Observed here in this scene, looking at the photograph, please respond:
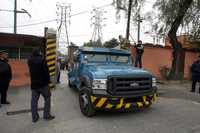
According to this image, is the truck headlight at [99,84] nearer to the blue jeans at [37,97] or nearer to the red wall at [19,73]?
the blue jeans at [37,97]

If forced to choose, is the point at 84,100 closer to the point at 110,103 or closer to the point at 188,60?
the point at 110,103

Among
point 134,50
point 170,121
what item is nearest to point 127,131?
point 170,121

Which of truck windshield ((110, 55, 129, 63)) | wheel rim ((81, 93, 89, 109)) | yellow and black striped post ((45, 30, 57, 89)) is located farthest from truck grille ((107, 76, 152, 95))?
yellow and black striped post ((45, 30, 57, 89))

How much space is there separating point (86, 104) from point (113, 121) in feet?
3.19

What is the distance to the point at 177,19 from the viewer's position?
48.8ft

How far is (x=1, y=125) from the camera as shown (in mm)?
6758

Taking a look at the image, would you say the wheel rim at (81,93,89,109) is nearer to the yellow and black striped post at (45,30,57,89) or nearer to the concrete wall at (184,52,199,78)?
the yellow and black striped post at (45,30,57,89)

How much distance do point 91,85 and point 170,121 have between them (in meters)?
2.39

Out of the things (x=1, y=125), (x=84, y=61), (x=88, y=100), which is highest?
(x=84, y=61)

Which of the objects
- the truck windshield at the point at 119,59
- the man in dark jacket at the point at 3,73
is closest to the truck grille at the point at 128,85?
the truck windshield at the point at 119,59

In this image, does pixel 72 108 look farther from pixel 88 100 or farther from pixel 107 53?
pixel 107 53

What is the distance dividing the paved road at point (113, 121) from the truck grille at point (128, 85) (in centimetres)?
78

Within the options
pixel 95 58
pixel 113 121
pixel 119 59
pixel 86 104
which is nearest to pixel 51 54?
pixel 95 58

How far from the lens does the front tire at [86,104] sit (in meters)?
7.01
